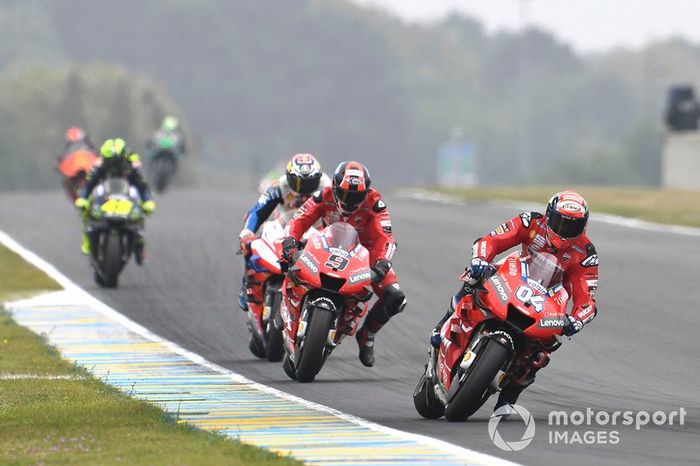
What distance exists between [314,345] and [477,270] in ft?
7.07

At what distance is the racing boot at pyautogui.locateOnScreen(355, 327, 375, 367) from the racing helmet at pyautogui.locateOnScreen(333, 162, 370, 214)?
148cm

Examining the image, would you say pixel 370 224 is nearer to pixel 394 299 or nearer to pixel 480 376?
pixel 394 299

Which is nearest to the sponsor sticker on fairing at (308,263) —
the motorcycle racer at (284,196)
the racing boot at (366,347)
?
the racing boot at (366,347)

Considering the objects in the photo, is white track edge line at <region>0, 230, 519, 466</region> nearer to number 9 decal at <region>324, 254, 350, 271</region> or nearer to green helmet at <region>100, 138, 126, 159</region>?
number 9 decal at <region>324, 254, 350, 271</region>

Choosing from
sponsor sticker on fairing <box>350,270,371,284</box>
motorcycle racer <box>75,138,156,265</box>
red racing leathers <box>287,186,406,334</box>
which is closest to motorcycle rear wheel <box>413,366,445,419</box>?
sponsor sticker on fairing <box>350,270,371,284</box>

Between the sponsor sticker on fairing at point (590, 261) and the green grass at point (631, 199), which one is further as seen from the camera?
the green grass at point (631, 199)

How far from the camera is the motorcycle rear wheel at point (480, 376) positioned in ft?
36.6

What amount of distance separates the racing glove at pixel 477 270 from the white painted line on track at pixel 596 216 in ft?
52.7

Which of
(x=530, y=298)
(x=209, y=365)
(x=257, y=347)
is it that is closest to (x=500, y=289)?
(x=530, y=298)

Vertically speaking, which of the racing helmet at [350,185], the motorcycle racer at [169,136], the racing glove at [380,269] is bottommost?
the motorcycle racer at [169,136]

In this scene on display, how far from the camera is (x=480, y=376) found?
11.2 meters

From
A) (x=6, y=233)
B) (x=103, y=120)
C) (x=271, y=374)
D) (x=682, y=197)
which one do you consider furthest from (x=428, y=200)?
(x=103, y=120)

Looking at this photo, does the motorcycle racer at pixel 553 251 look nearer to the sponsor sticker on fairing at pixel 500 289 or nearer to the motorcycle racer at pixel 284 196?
the sponsor sticker on fairing at pixel 500 289
